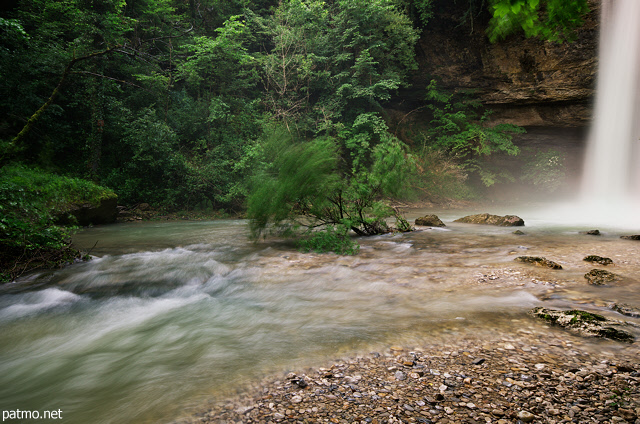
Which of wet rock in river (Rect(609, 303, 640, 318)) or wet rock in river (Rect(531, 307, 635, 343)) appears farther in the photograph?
wet rock in river (Rect(609, 303, 640, 318))

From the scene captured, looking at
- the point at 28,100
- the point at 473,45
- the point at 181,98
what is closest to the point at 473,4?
the point at 473,45

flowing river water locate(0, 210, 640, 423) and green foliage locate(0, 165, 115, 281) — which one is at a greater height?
green foliage locate(0, 165, 115, 281)

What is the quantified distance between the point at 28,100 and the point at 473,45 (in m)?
22.1

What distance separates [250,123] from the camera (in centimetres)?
1800

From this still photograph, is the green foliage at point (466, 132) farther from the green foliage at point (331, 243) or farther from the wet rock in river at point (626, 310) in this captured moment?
the wet rock in river at point (626, 310)

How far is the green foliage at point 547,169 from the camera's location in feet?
70.9

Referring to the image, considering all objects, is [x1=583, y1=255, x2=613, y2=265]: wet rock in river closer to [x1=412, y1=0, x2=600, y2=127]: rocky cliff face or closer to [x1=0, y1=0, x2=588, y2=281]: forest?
[x1=0, y1=0, x2=588, y2=281]: forest

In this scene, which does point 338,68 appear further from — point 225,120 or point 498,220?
point 498,220

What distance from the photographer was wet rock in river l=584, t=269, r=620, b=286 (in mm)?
4332

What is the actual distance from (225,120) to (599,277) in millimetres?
17136

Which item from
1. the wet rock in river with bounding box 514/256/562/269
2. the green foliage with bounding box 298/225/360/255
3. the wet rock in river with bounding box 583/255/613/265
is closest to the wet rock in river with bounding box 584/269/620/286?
the wet rock in river with bounding box 514/256/562/269

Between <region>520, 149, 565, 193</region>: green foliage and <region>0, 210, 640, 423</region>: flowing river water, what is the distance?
17.1 m

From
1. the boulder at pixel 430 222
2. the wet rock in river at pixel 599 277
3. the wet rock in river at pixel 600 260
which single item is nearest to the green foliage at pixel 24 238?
the wet rock in river at pixel 599 277

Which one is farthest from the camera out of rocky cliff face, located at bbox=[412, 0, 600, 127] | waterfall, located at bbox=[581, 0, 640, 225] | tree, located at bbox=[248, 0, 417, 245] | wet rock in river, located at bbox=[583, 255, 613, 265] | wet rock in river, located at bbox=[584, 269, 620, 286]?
tree, located at bbox=[248, 0, 417, 245]
